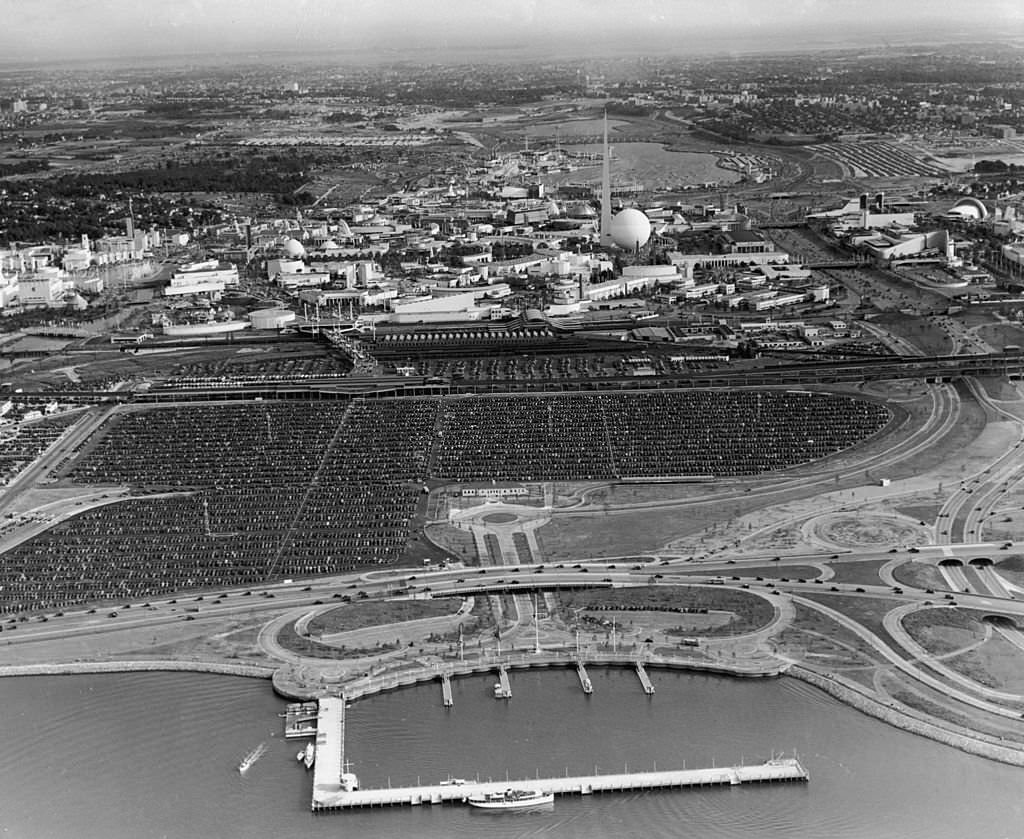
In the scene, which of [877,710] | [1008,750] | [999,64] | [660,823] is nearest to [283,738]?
[660,823]

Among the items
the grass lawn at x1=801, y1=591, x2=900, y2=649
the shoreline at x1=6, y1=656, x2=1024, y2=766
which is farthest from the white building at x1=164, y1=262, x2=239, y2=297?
the grass lawn at x1=801, y1=591, x2=900, y2=649

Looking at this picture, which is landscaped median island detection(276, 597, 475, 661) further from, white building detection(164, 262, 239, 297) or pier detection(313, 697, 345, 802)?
white building detection(164, 262, 239, 297)

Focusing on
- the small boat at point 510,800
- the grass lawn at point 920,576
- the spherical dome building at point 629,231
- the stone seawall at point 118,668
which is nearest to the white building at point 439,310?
the spherical dome building at point 629,231

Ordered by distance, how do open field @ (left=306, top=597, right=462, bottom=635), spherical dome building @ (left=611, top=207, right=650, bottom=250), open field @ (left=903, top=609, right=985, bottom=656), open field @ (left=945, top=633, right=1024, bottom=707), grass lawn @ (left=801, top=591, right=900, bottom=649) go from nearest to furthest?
open field @ (left=945, top=633, right=1024, bottom=707)
open field @ (left=903, top=609, right=985, bottom=656)
grass lawn @ (left=801, top=591, right=900, bottom=649)
open field @ (left=306, top=597, right=462, bottom=635)
spherical dome building @ (left=611, top=207, right=650, bottom=250)

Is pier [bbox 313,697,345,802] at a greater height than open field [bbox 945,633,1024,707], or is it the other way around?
open field [bbox 945,633,1024,707]

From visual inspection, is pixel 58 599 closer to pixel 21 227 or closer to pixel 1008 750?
pixel 1008 750

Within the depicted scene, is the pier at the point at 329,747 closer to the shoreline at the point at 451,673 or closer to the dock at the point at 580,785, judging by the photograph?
the dock at the point at 580,785

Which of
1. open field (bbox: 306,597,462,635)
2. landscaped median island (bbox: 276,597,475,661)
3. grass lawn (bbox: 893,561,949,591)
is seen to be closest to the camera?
landscaped median island (bbox: 276,597,475,661)

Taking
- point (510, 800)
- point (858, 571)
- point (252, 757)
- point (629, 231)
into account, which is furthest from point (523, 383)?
point (629, 231)
